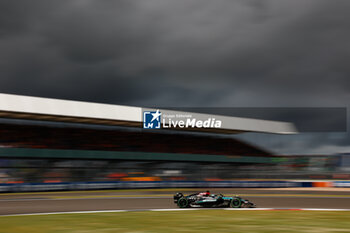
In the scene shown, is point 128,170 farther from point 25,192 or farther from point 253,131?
point 253,131

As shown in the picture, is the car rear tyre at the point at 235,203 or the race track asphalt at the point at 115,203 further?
the race track asphalt at the point at 115,203

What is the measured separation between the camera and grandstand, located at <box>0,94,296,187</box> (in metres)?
27.0

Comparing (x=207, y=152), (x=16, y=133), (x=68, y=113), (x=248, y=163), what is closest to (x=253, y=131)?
(x=248, y=163)

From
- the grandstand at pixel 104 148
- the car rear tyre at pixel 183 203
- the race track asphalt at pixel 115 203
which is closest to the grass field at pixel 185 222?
the car rear tyre at pixel 183 203

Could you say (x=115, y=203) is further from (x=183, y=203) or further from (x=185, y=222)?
(x=185, y=222)

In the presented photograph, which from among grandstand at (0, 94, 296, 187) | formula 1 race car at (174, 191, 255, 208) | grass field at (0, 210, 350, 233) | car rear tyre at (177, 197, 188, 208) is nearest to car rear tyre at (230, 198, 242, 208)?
formula 1 race car at (174, 191, 255, 208)

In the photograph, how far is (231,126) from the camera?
37.3m

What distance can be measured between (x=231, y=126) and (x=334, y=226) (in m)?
27.4

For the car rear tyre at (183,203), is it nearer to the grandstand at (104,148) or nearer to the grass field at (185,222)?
the grass field at (185,222)

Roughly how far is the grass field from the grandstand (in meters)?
15.6

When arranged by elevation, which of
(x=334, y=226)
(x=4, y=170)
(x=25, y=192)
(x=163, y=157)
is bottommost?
(x=334, y=226)

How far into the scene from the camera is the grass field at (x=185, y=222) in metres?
9.55

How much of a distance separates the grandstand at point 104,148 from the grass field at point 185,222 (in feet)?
51.1

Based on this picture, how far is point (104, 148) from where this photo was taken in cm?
3153
